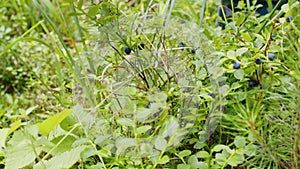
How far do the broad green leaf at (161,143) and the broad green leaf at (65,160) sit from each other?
0.22 metres

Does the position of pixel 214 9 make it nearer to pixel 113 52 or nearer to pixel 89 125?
pixel 113 52

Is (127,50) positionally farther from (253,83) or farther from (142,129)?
(253,83)

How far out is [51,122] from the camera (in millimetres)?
1233

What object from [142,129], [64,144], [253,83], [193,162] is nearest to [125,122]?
[142,129]

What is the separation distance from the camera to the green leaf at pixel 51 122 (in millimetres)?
1202

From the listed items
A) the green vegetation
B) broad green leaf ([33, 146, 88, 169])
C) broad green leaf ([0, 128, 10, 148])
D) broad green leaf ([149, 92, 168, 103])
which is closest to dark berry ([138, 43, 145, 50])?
the green vegetation

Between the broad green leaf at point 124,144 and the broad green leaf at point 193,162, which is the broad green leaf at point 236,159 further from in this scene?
the broad green leaf at point 124,144

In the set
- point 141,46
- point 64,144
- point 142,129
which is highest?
point 141,46

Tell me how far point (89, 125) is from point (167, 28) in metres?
0.32

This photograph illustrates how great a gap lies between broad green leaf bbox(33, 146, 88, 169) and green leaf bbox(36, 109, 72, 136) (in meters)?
0.10

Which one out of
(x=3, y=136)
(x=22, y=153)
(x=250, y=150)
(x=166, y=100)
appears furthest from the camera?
(x=3, y=136)

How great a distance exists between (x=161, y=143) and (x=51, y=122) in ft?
1.21

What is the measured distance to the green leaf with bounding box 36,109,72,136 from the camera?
3.94ft

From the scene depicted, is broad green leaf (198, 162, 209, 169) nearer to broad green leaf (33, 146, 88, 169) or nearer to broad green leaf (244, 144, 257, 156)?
broad green leaf (244, 144, 257, 156)
